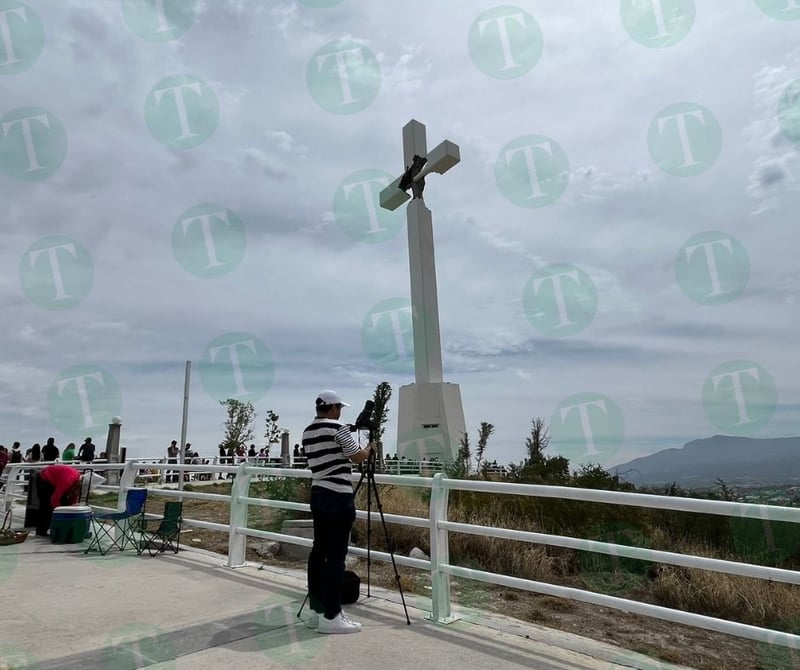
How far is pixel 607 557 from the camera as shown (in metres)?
7.27

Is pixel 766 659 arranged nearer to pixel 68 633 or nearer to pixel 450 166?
pixel 68 633

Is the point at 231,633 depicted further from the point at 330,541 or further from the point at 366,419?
the point at 366,419

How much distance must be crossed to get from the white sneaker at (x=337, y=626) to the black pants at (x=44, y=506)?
6.46 m

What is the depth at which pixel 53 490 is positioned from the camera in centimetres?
884

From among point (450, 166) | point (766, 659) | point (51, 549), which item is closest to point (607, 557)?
point (766, 659)

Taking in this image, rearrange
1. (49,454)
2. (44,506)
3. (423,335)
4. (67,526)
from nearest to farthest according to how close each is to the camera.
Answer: (67,526), (44,506), (49,454), (423,335)

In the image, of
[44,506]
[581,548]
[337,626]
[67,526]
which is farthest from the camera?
[44,506]

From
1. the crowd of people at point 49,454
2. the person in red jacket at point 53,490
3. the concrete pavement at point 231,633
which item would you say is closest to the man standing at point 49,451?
the crowd of people at point 49,454

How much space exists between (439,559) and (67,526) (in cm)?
614

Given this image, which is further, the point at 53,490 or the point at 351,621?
the point at 53,490

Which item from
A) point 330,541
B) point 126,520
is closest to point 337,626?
point 330,541

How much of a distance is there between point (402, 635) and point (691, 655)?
2.16 meters

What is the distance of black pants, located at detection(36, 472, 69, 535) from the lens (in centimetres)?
865

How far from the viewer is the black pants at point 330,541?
4.03 m
